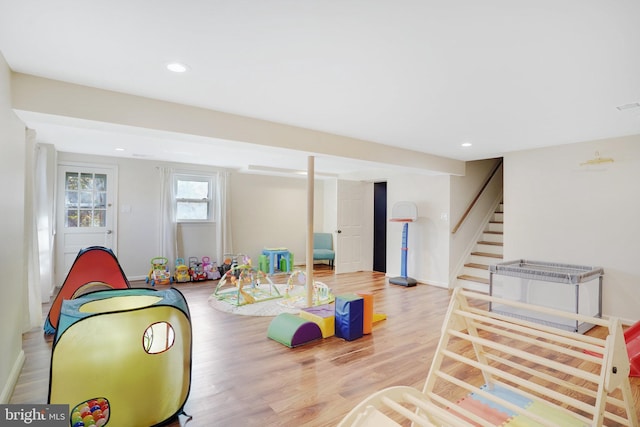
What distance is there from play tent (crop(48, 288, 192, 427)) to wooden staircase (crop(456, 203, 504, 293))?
5301 mm

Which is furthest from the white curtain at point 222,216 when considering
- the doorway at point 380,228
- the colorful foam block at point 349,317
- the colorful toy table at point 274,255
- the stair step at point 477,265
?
the stair step at point 477,265

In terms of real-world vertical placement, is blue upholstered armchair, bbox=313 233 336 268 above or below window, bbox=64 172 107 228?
below

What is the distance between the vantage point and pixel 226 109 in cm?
327

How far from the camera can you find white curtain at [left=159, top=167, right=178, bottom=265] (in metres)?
6.55

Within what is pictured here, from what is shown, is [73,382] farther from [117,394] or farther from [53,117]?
[53,117]

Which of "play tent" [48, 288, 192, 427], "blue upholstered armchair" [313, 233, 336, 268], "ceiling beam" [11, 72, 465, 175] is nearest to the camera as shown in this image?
"play tent" [48, 288, 192, 427]

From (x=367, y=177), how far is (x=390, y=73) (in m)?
5.28

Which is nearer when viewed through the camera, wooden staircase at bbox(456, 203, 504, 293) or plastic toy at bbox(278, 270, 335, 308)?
A: plastic toy at bbox(278, 270, 335, 308)

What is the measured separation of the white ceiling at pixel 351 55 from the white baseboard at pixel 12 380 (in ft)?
6.71

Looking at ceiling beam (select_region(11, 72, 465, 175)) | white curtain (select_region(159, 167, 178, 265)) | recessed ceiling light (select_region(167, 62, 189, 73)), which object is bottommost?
white curtain (select_region(159, 167, 178, 265))

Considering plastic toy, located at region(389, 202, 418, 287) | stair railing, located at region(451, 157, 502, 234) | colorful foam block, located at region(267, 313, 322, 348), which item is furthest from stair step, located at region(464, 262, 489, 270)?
colorful foam block, located at region(267, 313, 322, 348)

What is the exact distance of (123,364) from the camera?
199 cm

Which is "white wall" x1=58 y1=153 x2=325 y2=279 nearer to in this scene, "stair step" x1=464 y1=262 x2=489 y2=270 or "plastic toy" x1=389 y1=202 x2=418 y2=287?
"plastic toy" x1=389 y1=202 x2=418 y2=287

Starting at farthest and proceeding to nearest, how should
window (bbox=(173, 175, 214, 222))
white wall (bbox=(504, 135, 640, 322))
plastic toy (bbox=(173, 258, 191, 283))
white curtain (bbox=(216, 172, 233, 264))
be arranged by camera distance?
1. white curtain (bbox=(216, 172, 233, 264))
2. window (bbox=(173, 175, 214, 222))
3. plastic toy (bbox=(173, 258, 191, 283))
4. white wall (bbox=(504, 135, 640, 322))
